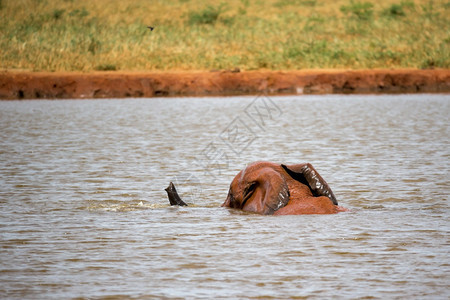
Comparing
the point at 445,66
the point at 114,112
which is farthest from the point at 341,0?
the point at 114,112

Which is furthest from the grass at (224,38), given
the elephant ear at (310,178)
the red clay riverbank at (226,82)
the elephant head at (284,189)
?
the elephant ear at (310,178)

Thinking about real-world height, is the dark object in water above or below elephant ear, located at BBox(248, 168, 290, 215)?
below

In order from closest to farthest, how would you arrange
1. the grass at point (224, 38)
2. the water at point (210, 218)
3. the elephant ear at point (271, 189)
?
the water at point (210, 218) → the elephant ear at point (271, 189) → the grass at point (224, 38)

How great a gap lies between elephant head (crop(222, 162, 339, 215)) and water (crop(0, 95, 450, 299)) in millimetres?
174

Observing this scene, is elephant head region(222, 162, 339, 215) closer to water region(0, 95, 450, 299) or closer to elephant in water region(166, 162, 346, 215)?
elephant in water region(166, 162, 346, 215)

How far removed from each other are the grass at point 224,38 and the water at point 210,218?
38.3 ft

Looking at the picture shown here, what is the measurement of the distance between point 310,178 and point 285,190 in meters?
0.26

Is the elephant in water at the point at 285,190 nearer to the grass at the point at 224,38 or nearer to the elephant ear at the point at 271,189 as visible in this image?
the elephant ear at the point at 271,189

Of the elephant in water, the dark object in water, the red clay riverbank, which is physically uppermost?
the elephant in water

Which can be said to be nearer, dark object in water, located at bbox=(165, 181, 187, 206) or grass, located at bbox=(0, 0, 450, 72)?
dark object in water, located at bbox=(165, 181, 187, 206)

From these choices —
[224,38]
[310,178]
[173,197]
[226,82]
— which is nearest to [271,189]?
[310,178]

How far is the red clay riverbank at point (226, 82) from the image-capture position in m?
29.2

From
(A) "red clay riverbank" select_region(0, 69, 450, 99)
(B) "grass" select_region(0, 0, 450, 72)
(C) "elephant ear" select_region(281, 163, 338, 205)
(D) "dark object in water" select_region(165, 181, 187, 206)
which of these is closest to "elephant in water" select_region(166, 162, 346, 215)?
(C) "elephant ear" select_region(281, 163, 338, 205)

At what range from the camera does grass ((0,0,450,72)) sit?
3219cm
